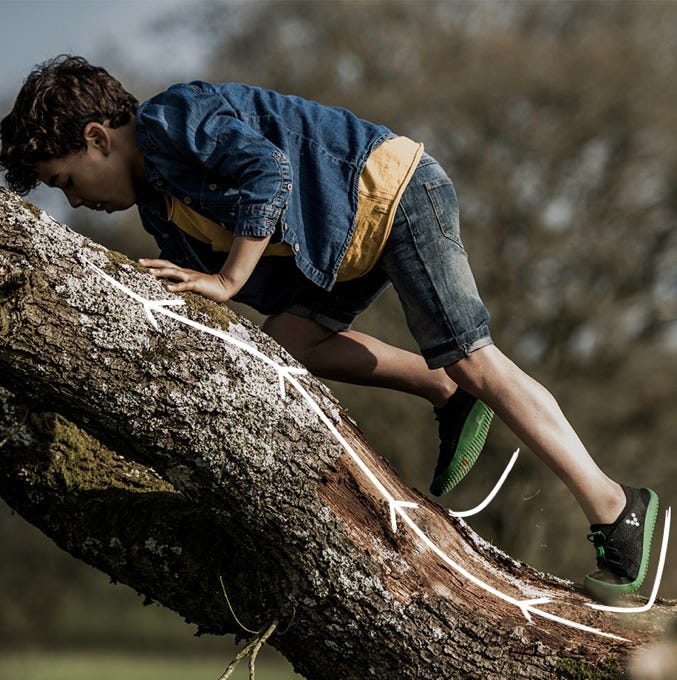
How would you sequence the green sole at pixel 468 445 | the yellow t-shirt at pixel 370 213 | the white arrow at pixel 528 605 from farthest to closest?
the green sole at pixel 468 445
the yellow t-shirt at pixel 370 213
the white arrow at pixel 528 605

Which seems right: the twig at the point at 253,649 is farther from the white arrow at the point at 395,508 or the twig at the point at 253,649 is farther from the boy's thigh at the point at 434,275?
the boy's thigh at the point at 434,275

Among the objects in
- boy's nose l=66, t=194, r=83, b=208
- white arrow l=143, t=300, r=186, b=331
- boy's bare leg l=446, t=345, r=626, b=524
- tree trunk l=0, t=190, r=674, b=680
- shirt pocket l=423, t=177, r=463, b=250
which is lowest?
tree trunk l=0, t=190, r=674, b=680

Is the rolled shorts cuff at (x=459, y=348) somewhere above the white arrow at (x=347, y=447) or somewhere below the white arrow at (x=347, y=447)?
above

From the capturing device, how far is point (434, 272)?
261 cm

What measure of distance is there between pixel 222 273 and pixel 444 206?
68 cm

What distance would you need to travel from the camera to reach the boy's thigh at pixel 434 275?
2.57 m

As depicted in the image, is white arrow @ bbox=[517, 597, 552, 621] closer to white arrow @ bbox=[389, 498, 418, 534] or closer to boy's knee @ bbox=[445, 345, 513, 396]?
white arrow @ bbox=[389, 498, 418, 534]

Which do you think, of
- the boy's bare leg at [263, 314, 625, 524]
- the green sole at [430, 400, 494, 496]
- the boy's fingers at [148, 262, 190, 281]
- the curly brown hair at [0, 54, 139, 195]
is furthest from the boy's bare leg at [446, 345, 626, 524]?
the curly brown hair at [0, 54, 139, 195]

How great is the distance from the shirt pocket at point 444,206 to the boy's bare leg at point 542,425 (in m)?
0.35

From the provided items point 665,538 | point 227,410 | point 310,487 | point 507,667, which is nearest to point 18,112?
point 227,410

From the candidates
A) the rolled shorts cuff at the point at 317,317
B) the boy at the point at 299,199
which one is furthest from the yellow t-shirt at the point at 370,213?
the rolled shorts cuff at the point at 317,317

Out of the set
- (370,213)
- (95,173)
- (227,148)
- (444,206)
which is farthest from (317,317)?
(95,173)

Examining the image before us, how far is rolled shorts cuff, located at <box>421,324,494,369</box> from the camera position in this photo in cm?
255

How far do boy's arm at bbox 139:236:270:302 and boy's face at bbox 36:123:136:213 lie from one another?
47 cm
